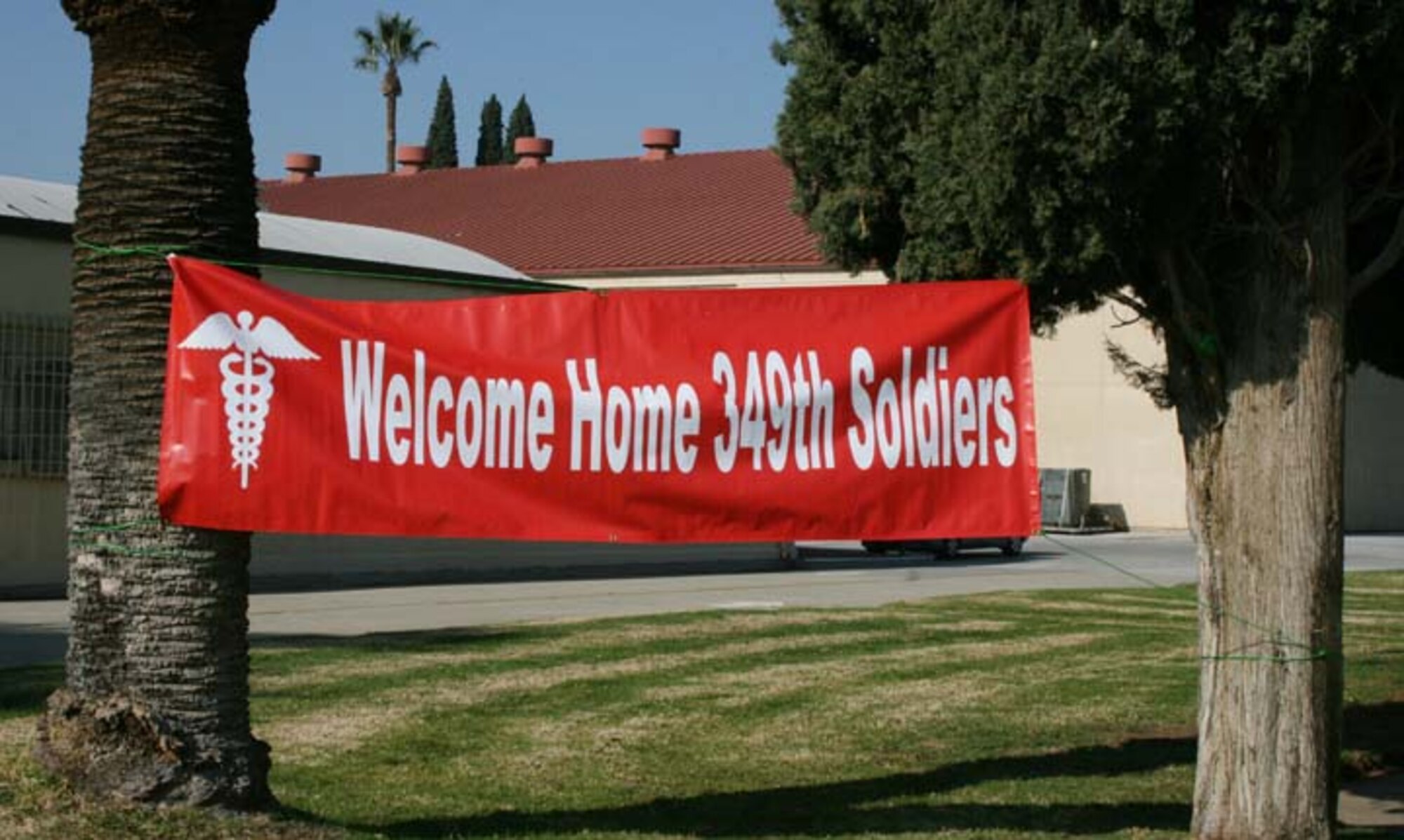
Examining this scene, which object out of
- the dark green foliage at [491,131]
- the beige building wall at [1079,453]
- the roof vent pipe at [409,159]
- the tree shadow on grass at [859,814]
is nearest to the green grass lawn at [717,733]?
the tree shadow on grass at [859,814]

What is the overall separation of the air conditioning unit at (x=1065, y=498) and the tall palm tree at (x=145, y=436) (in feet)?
129

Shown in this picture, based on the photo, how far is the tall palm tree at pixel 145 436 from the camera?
24.0ft

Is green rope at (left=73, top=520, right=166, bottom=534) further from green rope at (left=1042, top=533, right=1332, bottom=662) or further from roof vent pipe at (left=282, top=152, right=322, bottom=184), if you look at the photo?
roof vent pipe at (left=282, top=152, right=322, bottom=184)

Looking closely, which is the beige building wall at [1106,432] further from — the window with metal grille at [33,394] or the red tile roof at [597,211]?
the window with metal grille at [33,394]

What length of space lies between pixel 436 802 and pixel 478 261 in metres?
24.6

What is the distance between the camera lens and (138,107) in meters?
7.41

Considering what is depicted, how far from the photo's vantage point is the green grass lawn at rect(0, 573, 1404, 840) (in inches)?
352

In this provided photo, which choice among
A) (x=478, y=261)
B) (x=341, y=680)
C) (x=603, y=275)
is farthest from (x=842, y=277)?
(x=341, y=680)

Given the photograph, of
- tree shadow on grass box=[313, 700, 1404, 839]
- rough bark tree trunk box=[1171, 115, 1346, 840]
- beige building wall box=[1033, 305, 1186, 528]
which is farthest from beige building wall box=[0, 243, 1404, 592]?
rough bark tree trunk box=[1171, 115, 1346, 840]

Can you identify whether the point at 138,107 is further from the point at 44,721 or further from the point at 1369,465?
the point at 1369,465

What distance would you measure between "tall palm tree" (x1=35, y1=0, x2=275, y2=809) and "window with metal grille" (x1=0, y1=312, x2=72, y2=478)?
16.3 m

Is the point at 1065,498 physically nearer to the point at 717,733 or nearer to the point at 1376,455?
the point at 1376,455

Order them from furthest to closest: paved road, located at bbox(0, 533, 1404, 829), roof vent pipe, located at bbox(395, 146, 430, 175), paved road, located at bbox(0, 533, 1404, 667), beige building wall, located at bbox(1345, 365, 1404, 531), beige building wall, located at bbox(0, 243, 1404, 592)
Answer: roof vent pipe, located at bbox(395, 146, 430, 175) < beige building wall, located at bbox(1345, 365, 1404, 531) < beige building wall, located at bbox(0, 243, 1404, 592) < paved road, located at bbox(0, 533, 1404, 667) < paved road, located at bbox(0, 533, 1404, 829)

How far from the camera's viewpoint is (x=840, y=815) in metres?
9.28
